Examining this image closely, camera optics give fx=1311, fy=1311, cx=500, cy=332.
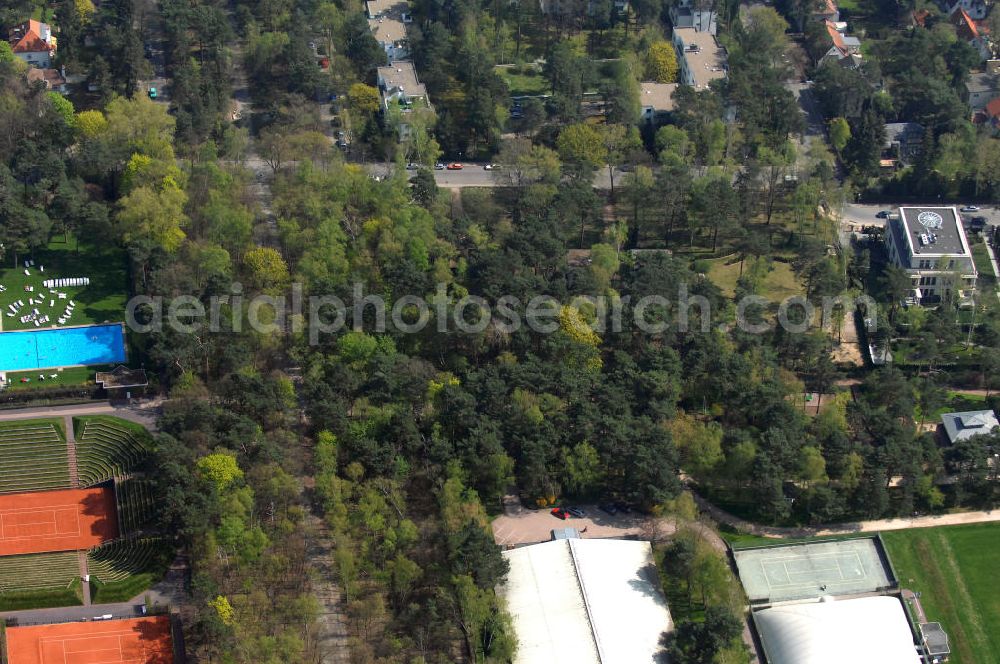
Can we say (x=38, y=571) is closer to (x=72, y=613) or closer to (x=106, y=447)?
(x=72, y=613)

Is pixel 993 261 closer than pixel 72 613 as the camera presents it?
No

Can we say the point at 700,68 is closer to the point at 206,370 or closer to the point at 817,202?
the point at 817,202

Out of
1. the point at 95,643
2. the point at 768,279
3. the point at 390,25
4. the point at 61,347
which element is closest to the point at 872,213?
the point at 768,279

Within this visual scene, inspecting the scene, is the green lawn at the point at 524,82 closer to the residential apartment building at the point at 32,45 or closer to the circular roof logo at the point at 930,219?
the circular roof logo at the point at 930,219

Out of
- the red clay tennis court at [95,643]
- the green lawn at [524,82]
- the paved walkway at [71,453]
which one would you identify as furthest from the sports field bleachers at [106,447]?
the green lawn at [524,82]

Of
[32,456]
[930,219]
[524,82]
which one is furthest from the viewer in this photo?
[524,82]

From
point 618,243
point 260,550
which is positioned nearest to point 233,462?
point 260,550

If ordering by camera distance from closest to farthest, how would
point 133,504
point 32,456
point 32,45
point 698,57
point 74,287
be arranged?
point 133,504 < point 32,456 < point 74,287 < point 32,45 < point 698,57

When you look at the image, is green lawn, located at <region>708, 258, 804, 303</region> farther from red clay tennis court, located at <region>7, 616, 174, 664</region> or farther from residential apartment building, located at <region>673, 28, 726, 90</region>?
red clay tennis court, located at <region>7, 616, 174, 664</region>
